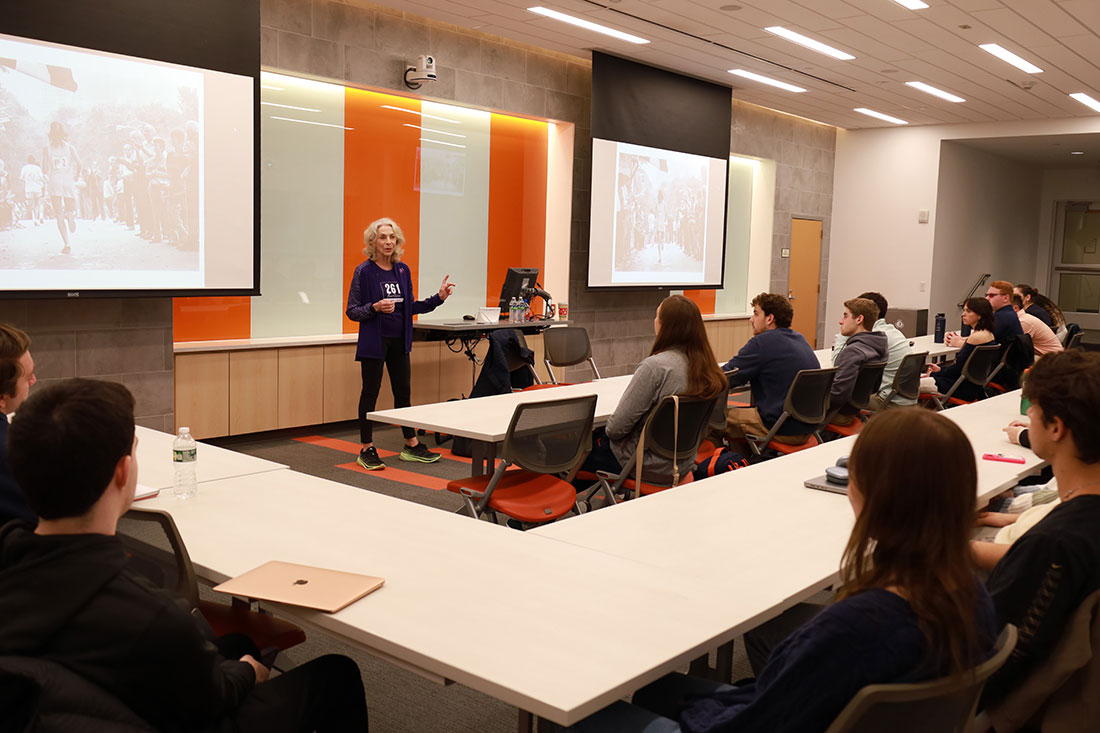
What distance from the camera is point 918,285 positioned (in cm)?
1290

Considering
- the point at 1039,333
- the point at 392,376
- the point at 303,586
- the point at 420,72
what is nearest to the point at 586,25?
the point at 420,72

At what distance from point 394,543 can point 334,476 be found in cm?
384

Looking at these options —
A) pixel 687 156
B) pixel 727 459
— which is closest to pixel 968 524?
pixel 727 459

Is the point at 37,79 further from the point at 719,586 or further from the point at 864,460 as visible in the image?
the point at 864,460

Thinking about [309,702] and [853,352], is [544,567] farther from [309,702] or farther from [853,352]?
[853,352]

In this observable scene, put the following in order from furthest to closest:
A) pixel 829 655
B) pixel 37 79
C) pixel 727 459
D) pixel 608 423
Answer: pixel 37 79
pixel 727 459
pixel 608 423
pixel 829 655

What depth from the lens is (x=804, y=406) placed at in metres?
4.89

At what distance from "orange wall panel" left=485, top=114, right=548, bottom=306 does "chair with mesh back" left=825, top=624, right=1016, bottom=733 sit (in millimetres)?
7757

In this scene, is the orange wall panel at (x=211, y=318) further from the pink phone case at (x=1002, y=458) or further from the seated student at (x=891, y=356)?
the pink phone case at (x=1002, y=458)

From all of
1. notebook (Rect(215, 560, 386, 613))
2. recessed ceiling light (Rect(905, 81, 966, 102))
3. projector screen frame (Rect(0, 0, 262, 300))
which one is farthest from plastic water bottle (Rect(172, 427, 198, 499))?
recessed ceiling light (Rect(905, 81, 966, 102))

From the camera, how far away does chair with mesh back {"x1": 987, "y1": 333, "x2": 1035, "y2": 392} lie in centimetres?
709

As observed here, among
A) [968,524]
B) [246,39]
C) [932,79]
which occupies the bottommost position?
[968,524]

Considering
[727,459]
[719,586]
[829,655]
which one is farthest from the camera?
[727,459]

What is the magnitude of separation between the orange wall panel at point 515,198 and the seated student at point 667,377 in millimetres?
5123
